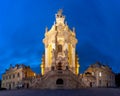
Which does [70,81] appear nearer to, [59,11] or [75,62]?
[75,62]

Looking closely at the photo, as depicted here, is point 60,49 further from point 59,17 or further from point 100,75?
point 100,75

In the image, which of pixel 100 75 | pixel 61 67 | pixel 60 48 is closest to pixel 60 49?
pixel 60 48

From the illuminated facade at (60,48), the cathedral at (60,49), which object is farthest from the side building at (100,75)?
the cathedral at (60,49)

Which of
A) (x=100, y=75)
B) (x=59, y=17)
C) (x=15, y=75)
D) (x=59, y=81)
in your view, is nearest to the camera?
(x=59, y=81)

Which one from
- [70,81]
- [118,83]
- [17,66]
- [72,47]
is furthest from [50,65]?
[118,83]

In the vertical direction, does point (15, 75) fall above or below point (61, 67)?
below

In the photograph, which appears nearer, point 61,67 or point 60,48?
point 61,67

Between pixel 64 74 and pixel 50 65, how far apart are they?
1430cm

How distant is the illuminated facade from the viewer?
9712cm

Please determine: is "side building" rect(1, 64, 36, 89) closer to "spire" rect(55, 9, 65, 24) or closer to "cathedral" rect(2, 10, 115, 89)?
"cathedral" rect(2, 10, 115, 89)

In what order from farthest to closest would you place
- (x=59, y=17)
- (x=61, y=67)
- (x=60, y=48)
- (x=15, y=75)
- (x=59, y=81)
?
(x=15, y=75) < (x=59, y=17) < (x=60, y=48) < (x=61, y=67) < (x=59, y=81)

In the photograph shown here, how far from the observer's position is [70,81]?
84.8 m

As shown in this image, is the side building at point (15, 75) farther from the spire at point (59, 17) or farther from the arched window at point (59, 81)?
the arched window at point (59, 81)

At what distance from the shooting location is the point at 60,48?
3952 inches
